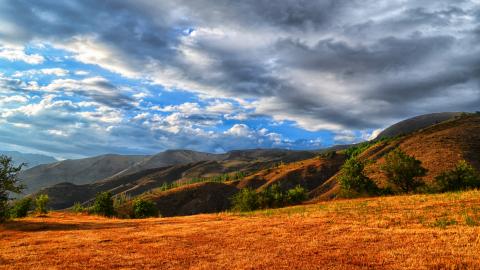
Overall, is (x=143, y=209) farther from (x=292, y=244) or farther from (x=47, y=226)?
(x=292, y=244)

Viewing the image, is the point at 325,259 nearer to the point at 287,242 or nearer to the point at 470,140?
the point at 287,242

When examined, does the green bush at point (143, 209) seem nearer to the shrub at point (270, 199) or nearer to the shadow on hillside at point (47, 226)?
the shrub at point (270, 199)

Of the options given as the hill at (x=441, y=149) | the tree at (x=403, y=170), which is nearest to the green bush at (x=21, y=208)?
the tree at (x=403, y=170)

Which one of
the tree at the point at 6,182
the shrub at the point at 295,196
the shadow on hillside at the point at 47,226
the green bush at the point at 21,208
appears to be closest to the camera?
the shadow on hillside at the point at 47,226

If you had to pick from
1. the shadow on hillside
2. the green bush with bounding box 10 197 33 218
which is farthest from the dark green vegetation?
the shadow on hillside

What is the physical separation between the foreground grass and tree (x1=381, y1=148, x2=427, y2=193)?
34187 millimetres

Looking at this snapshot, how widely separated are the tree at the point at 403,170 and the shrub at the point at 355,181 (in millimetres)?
4751

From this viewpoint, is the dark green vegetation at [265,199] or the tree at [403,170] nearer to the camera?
the tree at [403,170]

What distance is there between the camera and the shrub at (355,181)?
71769mm

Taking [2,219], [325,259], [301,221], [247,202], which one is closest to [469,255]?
[325,259]

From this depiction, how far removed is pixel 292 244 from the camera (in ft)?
70.5

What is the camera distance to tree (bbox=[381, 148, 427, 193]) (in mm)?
65500

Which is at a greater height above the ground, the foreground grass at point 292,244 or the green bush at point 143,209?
the foreground grass at point 292,244

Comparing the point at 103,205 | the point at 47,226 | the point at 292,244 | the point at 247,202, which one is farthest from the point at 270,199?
the point at 292,244
